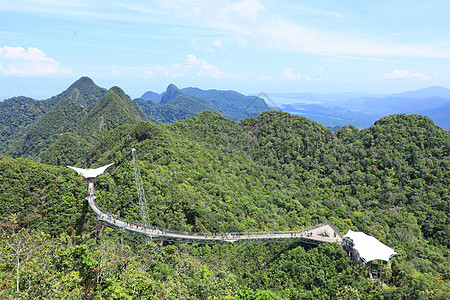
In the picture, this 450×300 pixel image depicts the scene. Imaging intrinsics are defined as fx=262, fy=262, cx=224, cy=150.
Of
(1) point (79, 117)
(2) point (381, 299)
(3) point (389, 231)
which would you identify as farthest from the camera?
(1) point (79, 117)

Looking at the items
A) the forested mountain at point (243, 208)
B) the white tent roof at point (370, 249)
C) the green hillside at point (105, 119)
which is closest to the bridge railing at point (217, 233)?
the forested mountain at point (243, 208)

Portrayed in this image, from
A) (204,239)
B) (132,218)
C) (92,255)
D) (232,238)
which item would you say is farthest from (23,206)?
(232,238)

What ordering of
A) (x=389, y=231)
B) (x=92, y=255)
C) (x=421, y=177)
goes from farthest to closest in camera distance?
(x=421, y=177), (x=389, y=231), (x=92, y=255)

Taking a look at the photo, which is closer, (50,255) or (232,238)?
(50,255)

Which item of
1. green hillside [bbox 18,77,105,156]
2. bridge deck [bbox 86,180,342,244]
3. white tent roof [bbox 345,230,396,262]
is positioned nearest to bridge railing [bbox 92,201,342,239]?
bridge deck [bbox 86,180,342,244]

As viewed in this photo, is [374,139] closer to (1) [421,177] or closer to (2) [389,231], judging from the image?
(1) [421,177]

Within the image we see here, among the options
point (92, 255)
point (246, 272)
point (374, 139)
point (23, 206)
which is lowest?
point (246, 272)

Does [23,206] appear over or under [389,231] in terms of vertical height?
over
